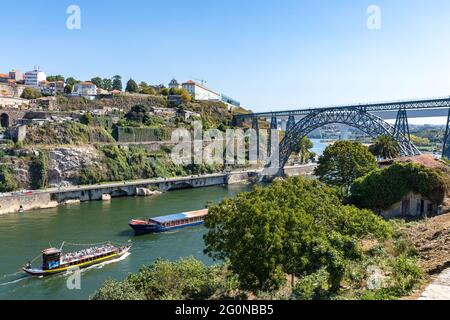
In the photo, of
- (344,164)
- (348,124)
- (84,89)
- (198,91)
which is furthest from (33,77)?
(344,164)

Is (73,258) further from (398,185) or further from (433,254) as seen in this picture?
(398,185)

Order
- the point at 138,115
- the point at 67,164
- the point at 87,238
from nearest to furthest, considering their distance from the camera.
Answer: the point at 87,238
the point at 67,164
the point at 138,115

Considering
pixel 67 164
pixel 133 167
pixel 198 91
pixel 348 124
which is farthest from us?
pixel 198 91

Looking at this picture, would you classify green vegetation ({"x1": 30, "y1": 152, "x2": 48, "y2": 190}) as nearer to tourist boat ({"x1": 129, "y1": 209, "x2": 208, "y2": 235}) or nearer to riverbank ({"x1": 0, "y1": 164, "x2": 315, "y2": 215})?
riverbank ({"x1": 0, "y1": 164, "x2": 315, "y2": 215})

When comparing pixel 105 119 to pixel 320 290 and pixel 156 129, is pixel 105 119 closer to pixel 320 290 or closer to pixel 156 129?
pixel 156 129

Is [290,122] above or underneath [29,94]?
underneath

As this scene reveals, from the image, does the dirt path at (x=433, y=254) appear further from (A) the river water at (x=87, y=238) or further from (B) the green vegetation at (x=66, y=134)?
(B) the green vegetation at (x=66, y=134)
